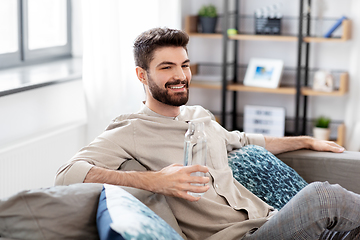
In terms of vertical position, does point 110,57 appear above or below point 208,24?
below

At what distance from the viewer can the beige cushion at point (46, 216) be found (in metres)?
1.22

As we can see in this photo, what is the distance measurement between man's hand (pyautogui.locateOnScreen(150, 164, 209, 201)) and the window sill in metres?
1.09

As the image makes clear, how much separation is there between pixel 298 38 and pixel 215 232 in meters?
2.43

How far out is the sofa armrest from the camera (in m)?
2.08

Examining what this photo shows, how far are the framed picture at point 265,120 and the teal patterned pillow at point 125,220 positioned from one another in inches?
110

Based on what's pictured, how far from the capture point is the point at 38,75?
108 inches

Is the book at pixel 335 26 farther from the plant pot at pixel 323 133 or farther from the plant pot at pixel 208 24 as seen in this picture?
the plant pot at pixel 208 24

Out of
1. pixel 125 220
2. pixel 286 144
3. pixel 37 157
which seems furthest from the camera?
pixel 37 157

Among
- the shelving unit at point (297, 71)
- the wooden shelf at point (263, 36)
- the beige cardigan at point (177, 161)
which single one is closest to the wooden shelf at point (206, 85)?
the shelving unit at point (297, 71)

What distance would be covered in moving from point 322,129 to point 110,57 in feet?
5.98

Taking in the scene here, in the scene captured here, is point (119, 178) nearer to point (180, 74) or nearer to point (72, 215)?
point (72, 215)

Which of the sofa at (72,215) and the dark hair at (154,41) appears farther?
the dark hair at (154,41)

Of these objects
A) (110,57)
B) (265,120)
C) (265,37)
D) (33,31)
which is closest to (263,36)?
(265,37)

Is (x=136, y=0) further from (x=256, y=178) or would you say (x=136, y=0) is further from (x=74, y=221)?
(x=74, y=221)
